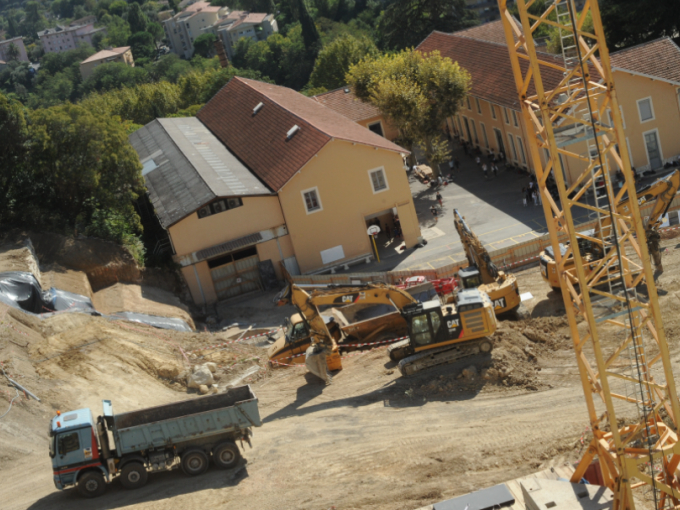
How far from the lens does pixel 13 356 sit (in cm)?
2614

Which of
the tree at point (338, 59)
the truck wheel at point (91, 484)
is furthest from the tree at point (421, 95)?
the truck wheel at point (91, 484)

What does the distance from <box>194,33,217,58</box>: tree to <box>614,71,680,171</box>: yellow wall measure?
135 metres

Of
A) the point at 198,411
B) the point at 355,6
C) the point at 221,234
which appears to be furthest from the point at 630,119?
the point at 355,6

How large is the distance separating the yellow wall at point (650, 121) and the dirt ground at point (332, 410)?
13.8m

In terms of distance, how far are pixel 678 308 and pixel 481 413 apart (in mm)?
9276

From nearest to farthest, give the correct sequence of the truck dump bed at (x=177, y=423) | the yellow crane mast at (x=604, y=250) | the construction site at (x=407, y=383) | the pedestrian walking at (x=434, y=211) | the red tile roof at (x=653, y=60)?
the yellow crane mast at (x=604, y=250)
the construction site at (x=407, y=383)
the truck dump bed at (x=177, y=423)
the red tile roof at (x=653, y=60)
the pedestrian walking at (x=434, y=211)

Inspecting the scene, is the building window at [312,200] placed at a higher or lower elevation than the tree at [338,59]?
lower

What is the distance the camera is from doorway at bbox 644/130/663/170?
44750 millimetres

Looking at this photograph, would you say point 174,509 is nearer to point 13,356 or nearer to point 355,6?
point 13,356

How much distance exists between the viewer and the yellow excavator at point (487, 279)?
1146 inches

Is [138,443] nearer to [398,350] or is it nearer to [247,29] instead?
[398,350]

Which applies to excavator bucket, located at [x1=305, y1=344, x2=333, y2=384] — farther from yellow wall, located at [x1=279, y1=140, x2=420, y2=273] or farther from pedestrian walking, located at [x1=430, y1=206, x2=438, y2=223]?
pedestrian walking, located at [x1=430, y1=206, x2=438, y2=223]

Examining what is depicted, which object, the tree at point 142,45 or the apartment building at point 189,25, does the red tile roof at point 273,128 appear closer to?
the apartment building at point 189,25

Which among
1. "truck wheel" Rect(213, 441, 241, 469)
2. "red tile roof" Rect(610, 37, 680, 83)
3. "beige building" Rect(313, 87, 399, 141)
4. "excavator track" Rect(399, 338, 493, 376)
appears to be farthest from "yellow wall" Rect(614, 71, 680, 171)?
"truck wheel" Rect(213, 441, 241, 469)
